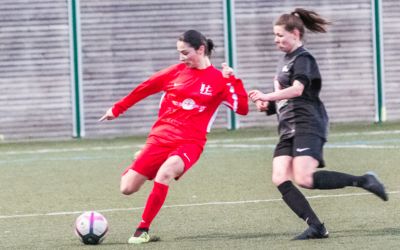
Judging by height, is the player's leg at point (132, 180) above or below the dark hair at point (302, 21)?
below

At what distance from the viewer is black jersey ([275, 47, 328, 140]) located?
9875mm

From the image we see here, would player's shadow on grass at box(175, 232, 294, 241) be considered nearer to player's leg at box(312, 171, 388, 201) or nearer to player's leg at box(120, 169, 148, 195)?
player's leg at box(312, 171, 388, 201)

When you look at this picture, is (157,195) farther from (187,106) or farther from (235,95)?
(235,95)

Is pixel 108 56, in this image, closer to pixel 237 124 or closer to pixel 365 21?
pixel 237 124

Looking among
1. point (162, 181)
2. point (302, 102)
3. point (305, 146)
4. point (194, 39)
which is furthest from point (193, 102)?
point (305, 146)

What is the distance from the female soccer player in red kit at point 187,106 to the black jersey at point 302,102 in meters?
0.60

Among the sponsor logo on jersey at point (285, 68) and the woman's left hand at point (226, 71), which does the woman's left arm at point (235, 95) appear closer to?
the woman's left hand at point (226, 71)

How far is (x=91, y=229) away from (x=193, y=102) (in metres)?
1.41

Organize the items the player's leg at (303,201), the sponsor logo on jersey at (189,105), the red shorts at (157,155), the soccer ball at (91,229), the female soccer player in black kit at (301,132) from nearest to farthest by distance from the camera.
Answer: the player's leg at (303,201) < the female soccer player in black kit at (301,132) < the soccer ball at (91,229) < the red shorts at (157,155) < the sponsor logo on jersey at (189,105)

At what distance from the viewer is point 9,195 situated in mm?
13953

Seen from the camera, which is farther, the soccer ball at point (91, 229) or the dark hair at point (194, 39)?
the dark hair at point (194, 39)

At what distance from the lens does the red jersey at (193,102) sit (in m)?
10.5

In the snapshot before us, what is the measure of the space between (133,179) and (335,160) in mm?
6458

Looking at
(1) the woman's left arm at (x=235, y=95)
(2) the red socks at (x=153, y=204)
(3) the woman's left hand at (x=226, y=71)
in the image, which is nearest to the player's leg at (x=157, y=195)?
(2) the red socks at (x=153, y=204)
